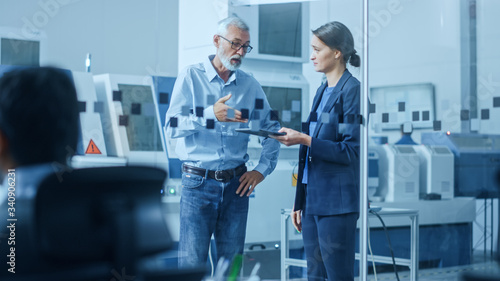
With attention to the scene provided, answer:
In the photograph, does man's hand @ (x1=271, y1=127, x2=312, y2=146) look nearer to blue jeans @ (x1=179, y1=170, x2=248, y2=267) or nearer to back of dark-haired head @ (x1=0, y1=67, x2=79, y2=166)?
blue jeans @ (x1=179, y1=170, x2=248, y2=267)

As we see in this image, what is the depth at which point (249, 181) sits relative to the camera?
9.72 ft

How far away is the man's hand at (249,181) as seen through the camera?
9.62 ft

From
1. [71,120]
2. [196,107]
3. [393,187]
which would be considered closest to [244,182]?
[196,107]

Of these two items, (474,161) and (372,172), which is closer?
(372,172)

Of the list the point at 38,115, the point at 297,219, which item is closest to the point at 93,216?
the point at 38,115

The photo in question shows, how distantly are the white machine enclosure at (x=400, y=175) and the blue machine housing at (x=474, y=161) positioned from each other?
0.18 m

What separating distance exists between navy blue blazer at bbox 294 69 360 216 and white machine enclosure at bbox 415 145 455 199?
0.64 metres

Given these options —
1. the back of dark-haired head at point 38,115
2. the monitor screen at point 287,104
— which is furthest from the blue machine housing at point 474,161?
the back of dark-haired head at point 38,115

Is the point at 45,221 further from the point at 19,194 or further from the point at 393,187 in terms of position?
the point at 393,187

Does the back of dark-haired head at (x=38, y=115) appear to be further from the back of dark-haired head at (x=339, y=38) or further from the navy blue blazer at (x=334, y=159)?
the back of dark-haired head at (x=339, y=38)

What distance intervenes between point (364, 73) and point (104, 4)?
1.39 metres

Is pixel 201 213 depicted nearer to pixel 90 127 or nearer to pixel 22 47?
pixel 90 127

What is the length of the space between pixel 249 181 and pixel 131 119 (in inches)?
25.3

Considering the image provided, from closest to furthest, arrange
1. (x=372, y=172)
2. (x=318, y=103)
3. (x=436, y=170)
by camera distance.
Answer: (x=318, y=103) < (x=372, y=172) < (x=436, y=170)
